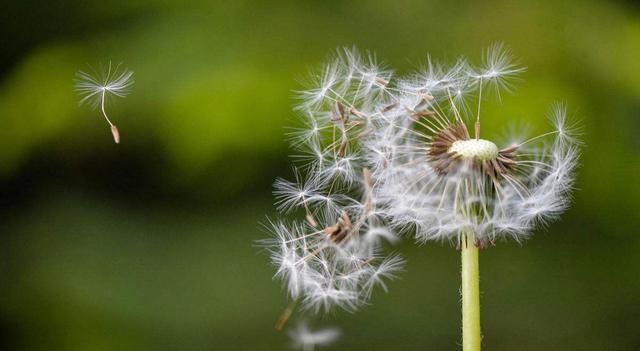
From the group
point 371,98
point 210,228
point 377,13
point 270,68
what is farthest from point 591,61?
point 371,98

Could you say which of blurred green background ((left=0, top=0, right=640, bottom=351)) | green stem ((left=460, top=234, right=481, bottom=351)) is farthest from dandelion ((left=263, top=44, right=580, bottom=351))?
blurred green background ((left=0, top=0, right=640, bottom=351))

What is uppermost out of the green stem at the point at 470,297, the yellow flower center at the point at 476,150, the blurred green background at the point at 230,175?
the blurred green background at the point at 230,175

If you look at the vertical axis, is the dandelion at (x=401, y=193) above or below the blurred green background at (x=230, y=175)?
below

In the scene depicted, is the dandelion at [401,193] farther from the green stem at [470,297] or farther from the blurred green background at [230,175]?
the blurred green background at [230,175]

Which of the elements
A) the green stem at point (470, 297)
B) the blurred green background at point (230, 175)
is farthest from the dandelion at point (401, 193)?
the blurred green background at point (230, 175)

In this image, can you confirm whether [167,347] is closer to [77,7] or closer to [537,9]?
[77,7]

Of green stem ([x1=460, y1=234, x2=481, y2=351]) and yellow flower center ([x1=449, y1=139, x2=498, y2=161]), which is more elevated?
yellow flower center ([x1=449, y1=139, x2=498, y2=161])

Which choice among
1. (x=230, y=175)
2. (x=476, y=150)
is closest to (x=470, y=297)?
(x=476, y=150)

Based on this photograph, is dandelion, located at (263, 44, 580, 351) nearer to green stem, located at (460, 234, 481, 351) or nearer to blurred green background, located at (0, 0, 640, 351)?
green stem, located at (460, 234, 481, 351)
